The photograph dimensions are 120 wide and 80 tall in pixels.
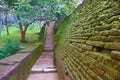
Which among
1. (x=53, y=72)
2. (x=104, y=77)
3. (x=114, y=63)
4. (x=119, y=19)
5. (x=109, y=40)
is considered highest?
(x=119, y=19)

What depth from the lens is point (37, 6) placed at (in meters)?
13.4

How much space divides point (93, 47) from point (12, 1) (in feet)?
39.4

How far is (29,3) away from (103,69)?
11.5 metres

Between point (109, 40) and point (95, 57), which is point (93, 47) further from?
point (109, 40)

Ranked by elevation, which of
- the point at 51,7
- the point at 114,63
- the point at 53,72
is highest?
the point at 51,7

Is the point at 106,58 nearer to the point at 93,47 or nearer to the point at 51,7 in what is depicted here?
the point at 93,47

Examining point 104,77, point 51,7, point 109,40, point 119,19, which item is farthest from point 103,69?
point 51,7

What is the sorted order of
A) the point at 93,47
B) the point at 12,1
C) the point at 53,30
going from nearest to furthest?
the point at 93,47 < the point at 12,1 < the point at 53,30

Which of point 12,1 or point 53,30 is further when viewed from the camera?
point 53,30

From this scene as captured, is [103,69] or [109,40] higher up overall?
[109,40]

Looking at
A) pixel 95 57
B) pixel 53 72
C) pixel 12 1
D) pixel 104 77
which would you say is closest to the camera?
pixel 104 77

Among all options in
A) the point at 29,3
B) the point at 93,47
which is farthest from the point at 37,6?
the point at 93,47

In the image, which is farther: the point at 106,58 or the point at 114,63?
the point at 106,58

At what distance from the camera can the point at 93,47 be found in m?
2.84
